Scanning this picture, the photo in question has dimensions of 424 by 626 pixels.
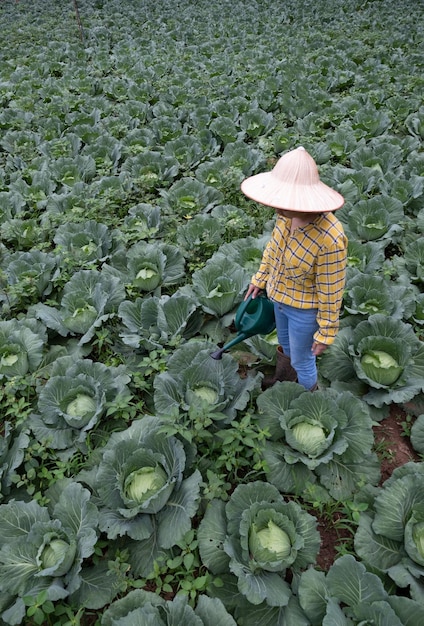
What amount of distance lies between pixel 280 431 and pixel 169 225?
2.91 meters

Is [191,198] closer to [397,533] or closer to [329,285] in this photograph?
[329,285]

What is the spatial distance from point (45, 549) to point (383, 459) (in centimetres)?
203

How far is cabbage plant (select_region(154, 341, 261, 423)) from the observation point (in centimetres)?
269

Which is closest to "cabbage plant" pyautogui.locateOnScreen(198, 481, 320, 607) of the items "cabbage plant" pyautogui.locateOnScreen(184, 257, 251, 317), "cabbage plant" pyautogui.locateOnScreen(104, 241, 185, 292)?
"cabbage plant" pyautogui.locateOnScreen(184, 257, 251, 317)

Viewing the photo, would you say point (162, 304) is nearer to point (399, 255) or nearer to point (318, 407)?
point (318, 407)

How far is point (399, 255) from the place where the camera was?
4465mm

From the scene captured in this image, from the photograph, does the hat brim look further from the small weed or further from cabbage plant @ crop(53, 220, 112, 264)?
cabbage plant @ crop(53, 220, 112, 264)

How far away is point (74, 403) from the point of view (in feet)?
9.25

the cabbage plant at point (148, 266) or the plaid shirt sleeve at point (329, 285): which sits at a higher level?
the plaid shirt sleeve at point (329, 285)

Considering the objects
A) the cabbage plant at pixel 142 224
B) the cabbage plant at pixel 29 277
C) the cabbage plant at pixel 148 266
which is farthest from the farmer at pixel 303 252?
the cabbage plant at pixel 29 277

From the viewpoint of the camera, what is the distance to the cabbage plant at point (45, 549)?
2.06 m

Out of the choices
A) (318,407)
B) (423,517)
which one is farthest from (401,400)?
(423,517)

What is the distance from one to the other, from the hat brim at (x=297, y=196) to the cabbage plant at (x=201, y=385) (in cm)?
118

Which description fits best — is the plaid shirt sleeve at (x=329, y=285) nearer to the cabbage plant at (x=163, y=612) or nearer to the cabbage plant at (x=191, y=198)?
the cabbage plant at (x=163, y=612)
